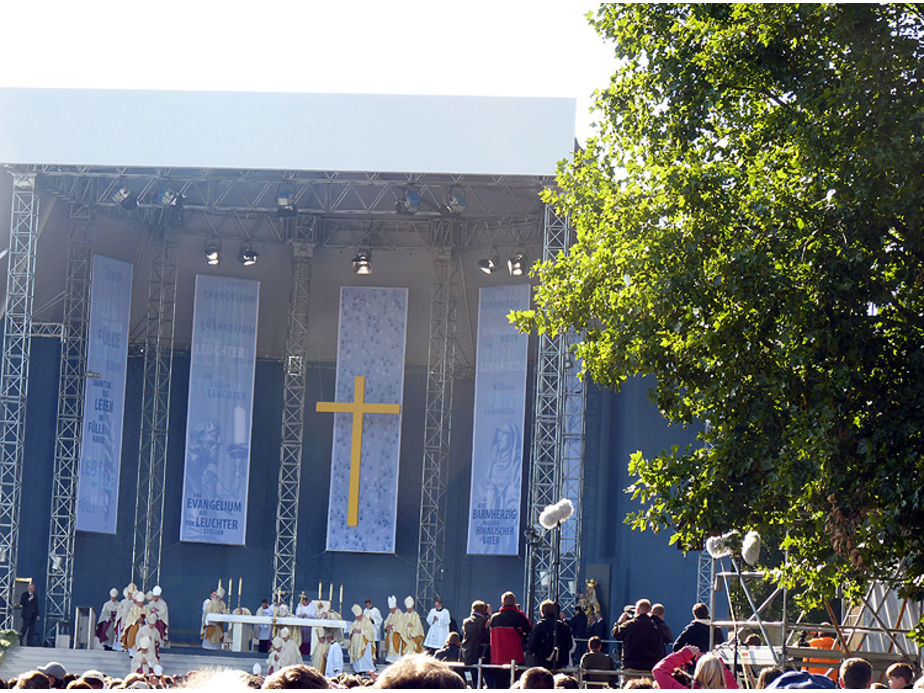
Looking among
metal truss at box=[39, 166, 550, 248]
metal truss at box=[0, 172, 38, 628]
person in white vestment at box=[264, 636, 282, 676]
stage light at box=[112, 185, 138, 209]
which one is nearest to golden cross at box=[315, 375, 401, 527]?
metal truss at box=[39, 166, 550, 248]

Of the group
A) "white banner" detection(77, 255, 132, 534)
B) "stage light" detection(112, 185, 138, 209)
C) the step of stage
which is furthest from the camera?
"white banner" detection(77, 255, 132, 534)

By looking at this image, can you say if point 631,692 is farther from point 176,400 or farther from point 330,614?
point 176,400

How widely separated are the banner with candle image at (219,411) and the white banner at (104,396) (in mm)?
1455

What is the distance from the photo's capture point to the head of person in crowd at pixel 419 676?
274 centimetres

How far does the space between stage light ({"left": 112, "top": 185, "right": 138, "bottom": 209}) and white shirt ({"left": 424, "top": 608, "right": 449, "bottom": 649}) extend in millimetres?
9397

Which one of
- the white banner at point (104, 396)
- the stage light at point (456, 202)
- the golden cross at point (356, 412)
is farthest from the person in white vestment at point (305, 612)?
the stage light at point (456, 202)

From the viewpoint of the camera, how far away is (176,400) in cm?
2798

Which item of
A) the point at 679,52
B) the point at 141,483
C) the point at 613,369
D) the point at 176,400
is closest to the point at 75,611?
the point at 141,483

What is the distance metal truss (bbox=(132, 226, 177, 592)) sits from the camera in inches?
1010

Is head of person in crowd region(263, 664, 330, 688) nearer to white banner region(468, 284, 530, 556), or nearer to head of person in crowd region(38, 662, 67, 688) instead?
head of person in crowd region(38, 662, 67, 688)

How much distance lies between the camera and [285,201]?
24.2m

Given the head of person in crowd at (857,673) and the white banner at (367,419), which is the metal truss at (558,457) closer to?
the white banner at (367,419)

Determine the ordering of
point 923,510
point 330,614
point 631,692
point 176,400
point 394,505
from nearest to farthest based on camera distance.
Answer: point 631,692
point 923,510
point 330,614
point 394,505
point 176,400

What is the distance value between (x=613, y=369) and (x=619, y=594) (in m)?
13.5
